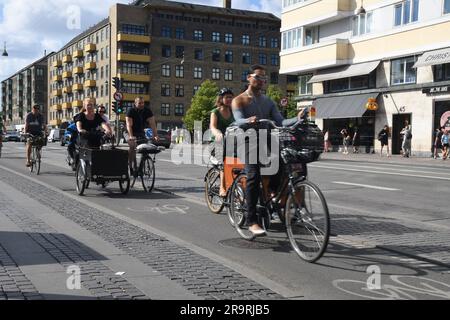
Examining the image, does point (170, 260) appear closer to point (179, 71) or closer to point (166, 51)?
point (179, 71)

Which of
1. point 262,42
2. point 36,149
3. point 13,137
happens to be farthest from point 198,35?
point 36,149

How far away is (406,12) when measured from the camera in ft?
103

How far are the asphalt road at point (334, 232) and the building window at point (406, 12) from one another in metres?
20.0

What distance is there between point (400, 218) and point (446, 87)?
74.6ft

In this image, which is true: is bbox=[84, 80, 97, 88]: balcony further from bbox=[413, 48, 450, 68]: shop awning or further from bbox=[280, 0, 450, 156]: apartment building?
bbox=[413, 48, 450, 68]: shop awning

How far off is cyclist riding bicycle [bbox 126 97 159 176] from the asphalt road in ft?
2.52

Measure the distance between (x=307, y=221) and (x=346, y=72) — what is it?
31.9 meters

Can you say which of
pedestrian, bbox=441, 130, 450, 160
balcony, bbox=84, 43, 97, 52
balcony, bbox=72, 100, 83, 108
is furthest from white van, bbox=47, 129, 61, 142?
pedestrian, bbox=441, 130, 450, 160

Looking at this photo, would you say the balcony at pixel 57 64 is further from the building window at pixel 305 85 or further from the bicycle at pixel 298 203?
the bicycle at pixel 298 203

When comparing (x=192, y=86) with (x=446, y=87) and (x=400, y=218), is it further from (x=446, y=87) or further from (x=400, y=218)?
(x=400, y=218)

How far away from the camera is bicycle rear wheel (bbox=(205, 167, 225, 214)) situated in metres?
8.17

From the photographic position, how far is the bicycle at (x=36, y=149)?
49.0 feet

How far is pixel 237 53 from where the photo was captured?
298ft

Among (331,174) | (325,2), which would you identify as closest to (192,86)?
(325,2)
